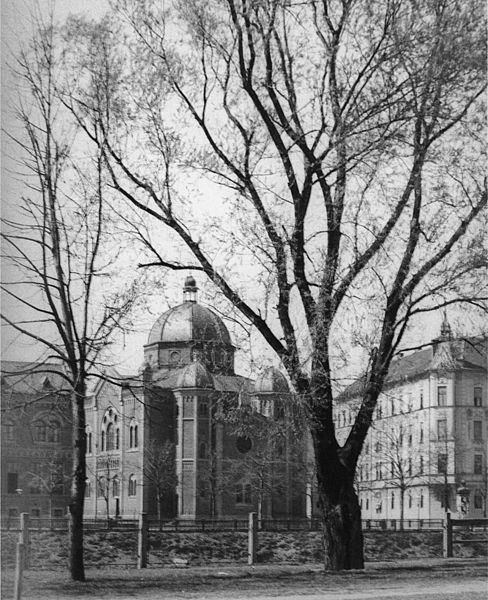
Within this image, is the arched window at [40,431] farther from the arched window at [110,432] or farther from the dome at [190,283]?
the dome at [190,283]

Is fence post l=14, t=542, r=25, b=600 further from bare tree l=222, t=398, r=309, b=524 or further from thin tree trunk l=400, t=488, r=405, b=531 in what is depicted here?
Answer: thin tree trunk l=400, t=488, r=405, b=531

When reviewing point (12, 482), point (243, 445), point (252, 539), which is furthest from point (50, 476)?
point (243, 445)

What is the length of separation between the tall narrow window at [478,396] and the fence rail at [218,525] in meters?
2.23

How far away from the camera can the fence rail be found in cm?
1060

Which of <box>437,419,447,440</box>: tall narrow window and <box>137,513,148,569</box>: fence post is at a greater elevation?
<box>437,419,447,440</box>: tall narrow window

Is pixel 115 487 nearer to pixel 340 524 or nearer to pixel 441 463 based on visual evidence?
pixel 441 463

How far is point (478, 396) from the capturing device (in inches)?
392

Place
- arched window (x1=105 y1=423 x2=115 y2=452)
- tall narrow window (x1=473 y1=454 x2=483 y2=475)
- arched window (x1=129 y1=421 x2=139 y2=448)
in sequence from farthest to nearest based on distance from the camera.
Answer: arched window (x1=129 y1=421 x2=139 y2=448)
arched window (x1=105 y1=423 x2=115 y2=452)
tall narrow window (x1=473 y1=454 x2=483 y2=475)

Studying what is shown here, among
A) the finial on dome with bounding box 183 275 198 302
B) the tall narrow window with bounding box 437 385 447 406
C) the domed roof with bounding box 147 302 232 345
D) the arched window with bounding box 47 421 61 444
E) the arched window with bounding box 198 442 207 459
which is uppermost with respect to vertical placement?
the finial on dome with bounding box 183 275 198 302

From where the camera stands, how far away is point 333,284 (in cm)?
873

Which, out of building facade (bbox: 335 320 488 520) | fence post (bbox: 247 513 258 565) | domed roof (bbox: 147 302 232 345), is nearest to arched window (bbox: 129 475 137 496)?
fence post (bbox: 247 513 258 565)

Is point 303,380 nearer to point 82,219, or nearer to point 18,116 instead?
point 82,219

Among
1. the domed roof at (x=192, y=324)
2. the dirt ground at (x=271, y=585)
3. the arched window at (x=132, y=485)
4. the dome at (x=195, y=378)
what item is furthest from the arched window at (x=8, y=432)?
the arched window at (x=132, y=485)

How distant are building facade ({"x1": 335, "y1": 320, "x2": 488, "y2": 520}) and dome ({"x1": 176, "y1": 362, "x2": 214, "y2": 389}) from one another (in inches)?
47.1
